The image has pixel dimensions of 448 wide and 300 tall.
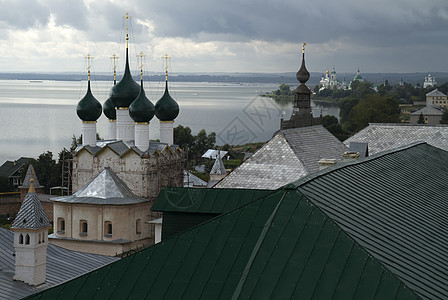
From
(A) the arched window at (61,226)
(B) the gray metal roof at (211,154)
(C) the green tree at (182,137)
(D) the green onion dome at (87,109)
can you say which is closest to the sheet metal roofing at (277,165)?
(A) the arched window at (61,226)

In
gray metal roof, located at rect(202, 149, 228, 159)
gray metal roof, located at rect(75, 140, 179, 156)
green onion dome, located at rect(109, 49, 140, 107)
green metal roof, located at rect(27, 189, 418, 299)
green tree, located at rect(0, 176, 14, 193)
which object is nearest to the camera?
green metal roof, located at rect(27, 189, 418, 299)

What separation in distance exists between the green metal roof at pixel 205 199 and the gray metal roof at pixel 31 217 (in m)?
4.21

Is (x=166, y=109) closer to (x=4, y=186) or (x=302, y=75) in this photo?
(x=302, y=75)

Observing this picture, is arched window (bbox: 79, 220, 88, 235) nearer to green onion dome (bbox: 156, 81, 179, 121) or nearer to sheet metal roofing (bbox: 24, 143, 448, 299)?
green onion dome (bbox: 156, 81, 179, 121)

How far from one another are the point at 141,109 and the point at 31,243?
12.7 metres

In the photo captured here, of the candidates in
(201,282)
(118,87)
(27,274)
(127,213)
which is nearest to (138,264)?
(201,282)

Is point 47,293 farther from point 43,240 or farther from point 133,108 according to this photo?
point 133,108

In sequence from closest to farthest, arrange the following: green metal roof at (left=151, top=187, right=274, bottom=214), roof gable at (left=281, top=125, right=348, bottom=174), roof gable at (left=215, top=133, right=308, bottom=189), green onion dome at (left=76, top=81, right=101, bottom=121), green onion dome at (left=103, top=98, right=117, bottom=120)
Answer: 1. green metal roof at (left=151, top=187, right=274, bottom=214)
2. roof gable at (left=215, top=133, right=308, bottom=189)
3. roof gable at (left=281, top=125, right=348, bottom=174)
4. green onion dome at (left=76, top=81, right=101, bottom=121)
5. green onion dome at (left=103, top=98, right=117, bottom=120)

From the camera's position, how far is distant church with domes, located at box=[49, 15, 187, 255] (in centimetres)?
2339

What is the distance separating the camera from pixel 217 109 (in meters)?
99.8

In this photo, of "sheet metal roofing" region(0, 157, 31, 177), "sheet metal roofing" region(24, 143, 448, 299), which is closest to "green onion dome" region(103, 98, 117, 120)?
"sheet metal roofing" region(0, 157, 31, 177)

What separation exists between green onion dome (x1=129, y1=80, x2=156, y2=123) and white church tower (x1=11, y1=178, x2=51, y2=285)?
11.9 meters

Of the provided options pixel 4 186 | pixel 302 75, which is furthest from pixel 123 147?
pixel 4 186

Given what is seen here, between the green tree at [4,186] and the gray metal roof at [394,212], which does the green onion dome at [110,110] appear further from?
the gray metal roof at [394,212]
